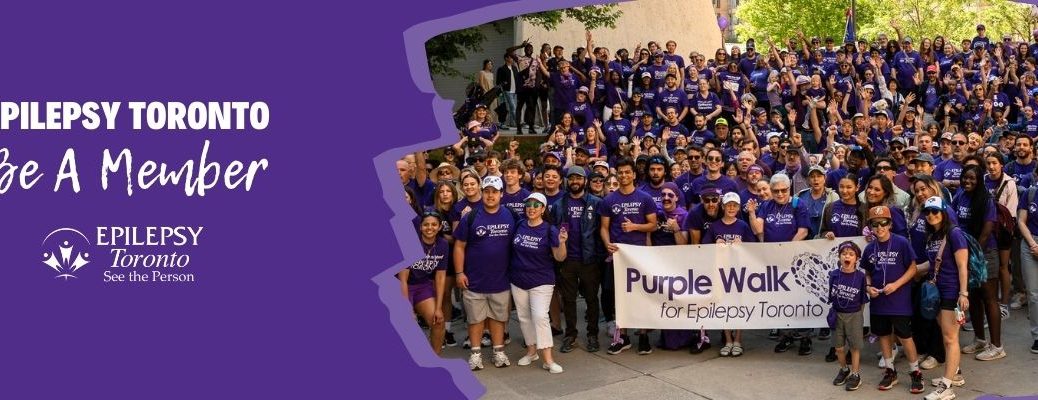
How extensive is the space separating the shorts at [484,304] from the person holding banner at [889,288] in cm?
293

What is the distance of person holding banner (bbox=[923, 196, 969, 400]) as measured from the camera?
7.36 m

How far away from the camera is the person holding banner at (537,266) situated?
8359mm

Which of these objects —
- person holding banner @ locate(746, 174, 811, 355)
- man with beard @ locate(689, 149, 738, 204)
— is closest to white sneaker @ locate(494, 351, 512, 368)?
person holding banner @ locate(746, 174, 811, 355)

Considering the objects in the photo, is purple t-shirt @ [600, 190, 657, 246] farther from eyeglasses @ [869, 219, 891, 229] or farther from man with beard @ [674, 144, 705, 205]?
eyeglasses @ [869, 219, 891, 229]

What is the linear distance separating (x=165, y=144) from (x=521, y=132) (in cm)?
1404

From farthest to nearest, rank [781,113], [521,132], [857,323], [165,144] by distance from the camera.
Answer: [521,132] → [781,113] → [857,323] → [165,144]

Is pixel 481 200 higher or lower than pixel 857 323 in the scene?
higher

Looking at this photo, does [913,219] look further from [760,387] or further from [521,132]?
[521,132]

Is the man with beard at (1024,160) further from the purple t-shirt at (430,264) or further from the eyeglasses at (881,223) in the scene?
the purple t-shirt at (430,264)

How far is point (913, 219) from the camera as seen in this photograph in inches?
320

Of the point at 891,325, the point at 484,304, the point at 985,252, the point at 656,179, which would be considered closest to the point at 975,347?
the point at 985,252

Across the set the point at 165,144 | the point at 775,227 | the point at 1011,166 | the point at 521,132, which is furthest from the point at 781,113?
the point at 165,144

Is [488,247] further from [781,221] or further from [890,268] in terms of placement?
[890,268]

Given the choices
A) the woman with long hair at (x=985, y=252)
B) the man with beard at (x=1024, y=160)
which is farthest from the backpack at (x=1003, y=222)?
the man with beard at (x=1024, y=160)
